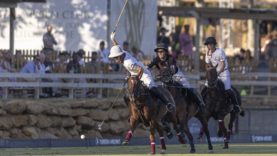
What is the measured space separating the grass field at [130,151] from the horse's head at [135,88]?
1.21 metres

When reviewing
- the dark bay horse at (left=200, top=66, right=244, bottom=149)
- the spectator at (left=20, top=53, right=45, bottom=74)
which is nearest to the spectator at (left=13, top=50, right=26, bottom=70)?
the spectator at (left=20, top=53, right=45, bottom=74)

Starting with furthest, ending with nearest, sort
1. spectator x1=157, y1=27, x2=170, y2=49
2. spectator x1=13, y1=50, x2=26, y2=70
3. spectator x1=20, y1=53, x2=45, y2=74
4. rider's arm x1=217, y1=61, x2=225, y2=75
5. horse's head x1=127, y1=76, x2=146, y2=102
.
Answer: spectator x1=157, y1=27, x2=170, y2=49 < spectator x1=13, y1=50, x2=26, y2=70 < spectator x1=20, y1=53, x2=45, y2=74 < rider's arm x1=217, y1=61, x2=225, y2=75 < horse's head x1=127, y1=76, x2=146, y2=102

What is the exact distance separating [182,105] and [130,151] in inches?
70.3

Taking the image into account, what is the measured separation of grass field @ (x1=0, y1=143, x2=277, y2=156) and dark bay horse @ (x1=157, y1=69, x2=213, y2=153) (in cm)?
51

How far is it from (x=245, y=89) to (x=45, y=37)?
22.4ft

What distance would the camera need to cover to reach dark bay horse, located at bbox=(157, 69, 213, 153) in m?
25.1

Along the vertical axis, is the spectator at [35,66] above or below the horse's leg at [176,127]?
above

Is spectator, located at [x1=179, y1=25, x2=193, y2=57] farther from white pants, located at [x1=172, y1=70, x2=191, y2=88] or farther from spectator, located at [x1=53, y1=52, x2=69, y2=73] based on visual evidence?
white pants, located at [x1=172, y1=70, x2=191, y2=88]

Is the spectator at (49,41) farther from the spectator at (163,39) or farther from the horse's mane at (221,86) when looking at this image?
the horse's mane at (221,86)

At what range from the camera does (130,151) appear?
80.7 ft

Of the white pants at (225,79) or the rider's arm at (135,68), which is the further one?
the white pants at (225,79)

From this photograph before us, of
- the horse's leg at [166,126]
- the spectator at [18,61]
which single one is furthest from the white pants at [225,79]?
the spectator at [18,61]

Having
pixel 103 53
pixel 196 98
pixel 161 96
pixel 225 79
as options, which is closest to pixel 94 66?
pixel 103 53

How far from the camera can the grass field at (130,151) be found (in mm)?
23547
